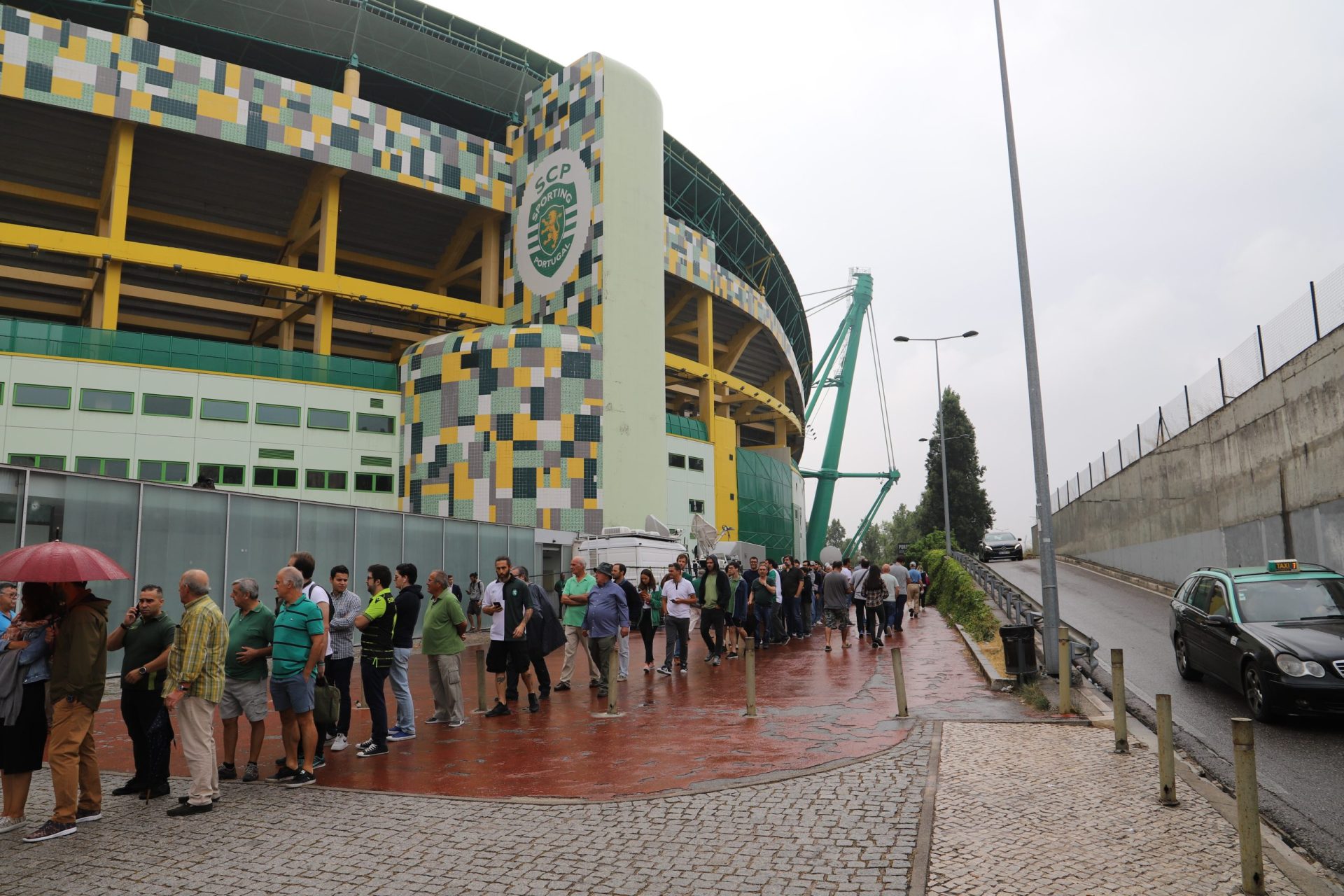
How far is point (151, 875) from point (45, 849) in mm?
1080

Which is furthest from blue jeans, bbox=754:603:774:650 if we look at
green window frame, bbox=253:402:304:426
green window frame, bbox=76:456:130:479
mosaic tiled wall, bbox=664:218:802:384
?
mosaic tiled wall, bbox=664:218:802:384

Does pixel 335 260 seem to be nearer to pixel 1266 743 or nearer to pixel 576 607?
pixel 576 607

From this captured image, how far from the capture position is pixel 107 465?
2936cm

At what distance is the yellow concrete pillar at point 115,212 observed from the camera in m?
31.2

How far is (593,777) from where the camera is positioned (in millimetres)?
7367

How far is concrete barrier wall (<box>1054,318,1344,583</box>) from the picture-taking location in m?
17.3

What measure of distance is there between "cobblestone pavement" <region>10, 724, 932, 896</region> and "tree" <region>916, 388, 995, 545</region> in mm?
62646

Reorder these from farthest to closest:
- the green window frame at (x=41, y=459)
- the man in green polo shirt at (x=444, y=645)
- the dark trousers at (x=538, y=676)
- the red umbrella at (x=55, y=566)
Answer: the green window frame at (x=41, y=459) → the dark trousers at (x=538, y=676) → the man in green polo shirt at (x=444, y=645) → the red umbrella at (x=55, y=566)

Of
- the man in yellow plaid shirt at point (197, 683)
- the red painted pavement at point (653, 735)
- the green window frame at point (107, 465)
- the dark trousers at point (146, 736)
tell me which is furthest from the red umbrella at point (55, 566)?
the green window frame at point (107, 465)

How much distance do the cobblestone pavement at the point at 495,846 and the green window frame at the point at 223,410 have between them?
27000 millimetres

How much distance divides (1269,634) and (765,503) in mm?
42807

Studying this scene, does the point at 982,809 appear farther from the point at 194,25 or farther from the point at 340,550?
the point at 194,25

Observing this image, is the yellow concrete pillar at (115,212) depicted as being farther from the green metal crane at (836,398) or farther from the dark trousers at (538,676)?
the green metal crane at (836,398)

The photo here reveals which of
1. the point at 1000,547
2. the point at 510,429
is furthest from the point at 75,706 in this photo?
the point at 1000,547
